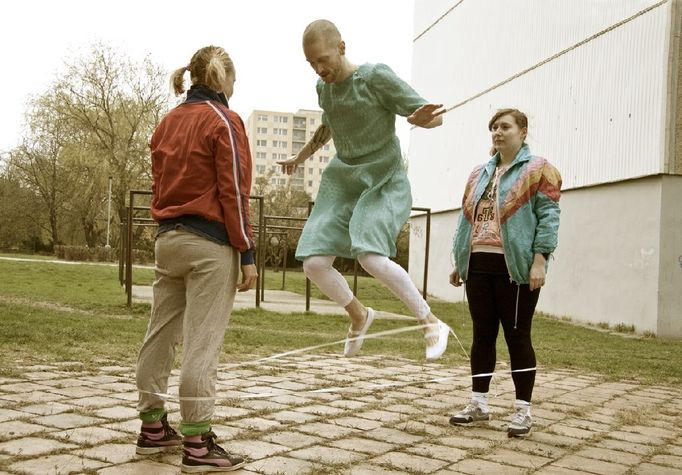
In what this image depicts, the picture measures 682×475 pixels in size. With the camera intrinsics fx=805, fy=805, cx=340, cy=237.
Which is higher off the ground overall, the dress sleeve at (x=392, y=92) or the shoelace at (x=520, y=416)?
the dress sleeve at (x=392, y=92)

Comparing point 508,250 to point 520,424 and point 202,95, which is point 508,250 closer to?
point 520,424

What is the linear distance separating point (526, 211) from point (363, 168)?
1.01 metres

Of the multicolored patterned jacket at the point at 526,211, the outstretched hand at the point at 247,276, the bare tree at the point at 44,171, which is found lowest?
the outstretched hand at the point at 247,276

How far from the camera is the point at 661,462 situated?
13.1 ft

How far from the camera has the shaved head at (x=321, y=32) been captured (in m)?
3.92

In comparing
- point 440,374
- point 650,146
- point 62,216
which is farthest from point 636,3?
point 62,216

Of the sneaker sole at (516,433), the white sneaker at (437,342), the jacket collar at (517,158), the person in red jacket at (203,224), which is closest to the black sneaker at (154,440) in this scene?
the person in red jacket at (203,224)

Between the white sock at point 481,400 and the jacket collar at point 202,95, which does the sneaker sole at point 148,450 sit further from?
the white sock at point 481,400

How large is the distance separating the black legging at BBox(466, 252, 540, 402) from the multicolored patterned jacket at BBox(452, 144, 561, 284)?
0.46 ft

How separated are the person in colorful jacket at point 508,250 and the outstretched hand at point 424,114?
823 mm

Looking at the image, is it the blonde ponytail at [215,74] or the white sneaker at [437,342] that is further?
the white sneaker at [437,342]

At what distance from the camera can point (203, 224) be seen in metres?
3.43

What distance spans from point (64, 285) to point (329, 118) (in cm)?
1537

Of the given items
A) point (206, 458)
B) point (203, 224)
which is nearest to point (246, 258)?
point (203, 224)
